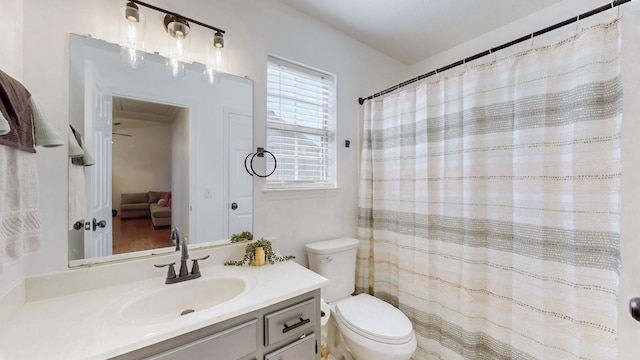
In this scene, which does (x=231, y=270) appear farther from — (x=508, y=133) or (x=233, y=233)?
(x=508, y=133)

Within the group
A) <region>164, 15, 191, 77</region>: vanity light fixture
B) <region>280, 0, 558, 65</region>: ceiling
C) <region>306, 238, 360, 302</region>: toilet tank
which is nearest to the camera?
<region>164, 15, 191, 77</region>: vanity light fixture

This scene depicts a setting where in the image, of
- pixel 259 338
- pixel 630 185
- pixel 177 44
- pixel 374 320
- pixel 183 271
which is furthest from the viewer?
pixel 374 320

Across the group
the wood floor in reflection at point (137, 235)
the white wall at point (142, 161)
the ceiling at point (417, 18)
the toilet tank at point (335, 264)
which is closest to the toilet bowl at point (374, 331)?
the toilet tank at point (335, 264)

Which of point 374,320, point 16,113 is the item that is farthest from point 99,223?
point 374,320

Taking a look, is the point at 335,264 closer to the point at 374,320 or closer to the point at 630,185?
the point at 374,320

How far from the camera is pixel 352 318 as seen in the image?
153cm

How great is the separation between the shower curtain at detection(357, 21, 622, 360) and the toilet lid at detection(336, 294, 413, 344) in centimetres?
31

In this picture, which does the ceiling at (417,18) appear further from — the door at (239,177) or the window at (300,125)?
the door at (239,177)

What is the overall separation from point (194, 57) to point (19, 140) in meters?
0.87

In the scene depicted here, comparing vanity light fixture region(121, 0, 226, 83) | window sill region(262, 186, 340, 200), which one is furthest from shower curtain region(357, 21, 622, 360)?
vanity light fixture region(121, 0, 226, 83)

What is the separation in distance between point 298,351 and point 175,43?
5.45ft

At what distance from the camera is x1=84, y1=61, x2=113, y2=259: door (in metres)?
1.14

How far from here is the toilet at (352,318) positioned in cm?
136

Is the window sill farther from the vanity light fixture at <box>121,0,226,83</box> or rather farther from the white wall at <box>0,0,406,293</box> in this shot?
the vanity light fixture at <box>121,0,226,83</box>
